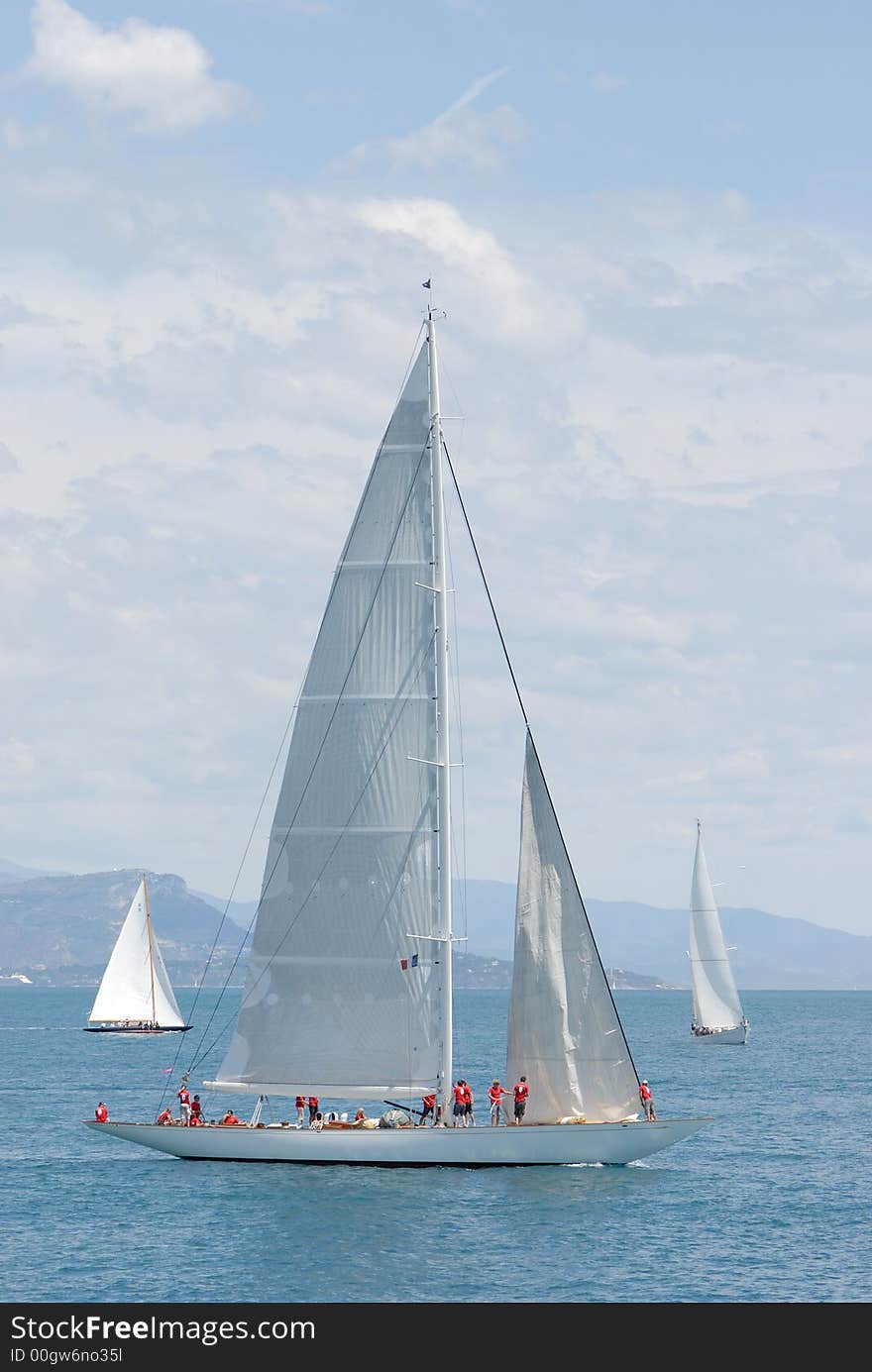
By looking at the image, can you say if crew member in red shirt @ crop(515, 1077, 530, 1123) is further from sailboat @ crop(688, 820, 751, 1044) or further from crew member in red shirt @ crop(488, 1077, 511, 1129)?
sailboat @ crop(688, 820, 751, 1044)

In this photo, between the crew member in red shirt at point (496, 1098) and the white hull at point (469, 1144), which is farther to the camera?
the crew member in red shirt at point (496, 1098)

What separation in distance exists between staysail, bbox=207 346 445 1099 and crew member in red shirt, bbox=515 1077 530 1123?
298cm

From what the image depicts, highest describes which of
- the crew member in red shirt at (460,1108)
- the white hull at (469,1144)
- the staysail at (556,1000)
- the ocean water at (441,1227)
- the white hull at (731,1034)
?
the white hull at (731,1034)

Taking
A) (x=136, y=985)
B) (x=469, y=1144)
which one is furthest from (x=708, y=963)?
(x=469, y=1144)

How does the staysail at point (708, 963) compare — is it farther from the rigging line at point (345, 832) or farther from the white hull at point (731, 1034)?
the rigging line at point (345, 832)

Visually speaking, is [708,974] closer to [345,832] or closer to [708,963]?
[708,963]

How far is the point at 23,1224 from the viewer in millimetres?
49562

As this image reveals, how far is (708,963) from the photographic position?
13538 centimetres

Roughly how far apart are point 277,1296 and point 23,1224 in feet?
42.1

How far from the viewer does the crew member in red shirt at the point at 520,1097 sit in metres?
52.1

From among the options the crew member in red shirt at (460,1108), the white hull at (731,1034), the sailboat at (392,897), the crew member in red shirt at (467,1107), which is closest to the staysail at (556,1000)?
the sailboat at (392,897)

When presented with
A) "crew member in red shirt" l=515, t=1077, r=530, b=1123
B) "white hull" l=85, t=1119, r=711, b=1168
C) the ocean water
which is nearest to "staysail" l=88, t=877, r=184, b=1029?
the ocean water

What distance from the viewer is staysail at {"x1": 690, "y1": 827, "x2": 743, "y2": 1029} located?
135 metres
